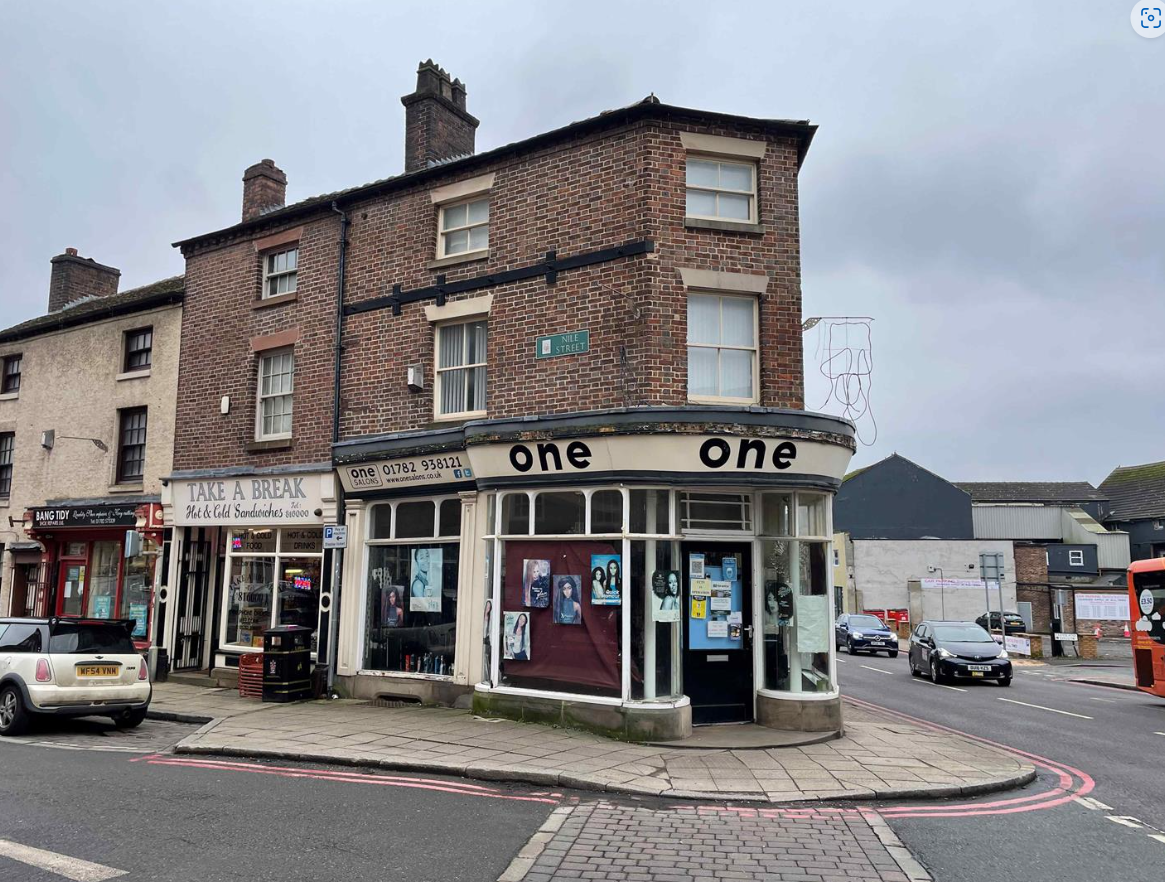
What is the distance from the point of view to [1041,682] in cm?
2314

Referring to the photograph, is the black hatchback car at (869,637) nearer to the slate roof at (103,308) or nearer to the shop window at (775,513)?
the shop window at (775,513)

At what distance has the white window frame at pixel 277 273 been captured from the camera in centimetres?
1642

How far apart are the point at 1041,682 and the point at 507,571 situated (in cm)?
1799

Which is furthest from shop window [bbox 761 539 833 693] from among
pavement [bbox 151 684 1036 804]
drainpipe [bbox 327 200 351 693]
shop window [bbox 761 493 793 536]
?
drainpipe [bbox 327 200 351 693]

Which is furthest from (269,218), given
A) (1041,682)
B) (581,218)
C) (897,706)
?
(1041,682)

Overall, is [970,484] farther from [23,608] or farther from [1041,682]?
[23,608]

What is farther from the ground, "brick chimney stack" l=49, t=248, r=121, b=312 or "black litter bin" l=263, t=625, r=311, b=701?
"brick chimney stack" l=49, t=248, r=121, b=312

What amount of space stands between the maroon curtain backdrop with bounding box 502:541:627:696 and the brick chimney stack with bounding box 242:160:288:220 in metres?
10.4

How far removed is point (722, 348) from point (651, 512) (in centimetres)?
266

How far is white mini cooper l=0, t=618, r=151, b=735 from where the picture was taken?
11250mm

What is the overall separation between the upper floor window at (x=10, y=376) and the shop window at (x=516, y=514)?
16.3m

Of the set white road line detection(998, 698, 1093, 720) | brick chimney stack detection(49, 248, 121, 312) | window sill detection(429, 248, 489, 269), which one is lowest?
white road line detection(998, 698, 1093, 720)

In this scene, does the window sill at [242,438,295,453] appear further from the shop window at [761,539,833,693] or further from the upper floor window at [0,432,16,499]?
the upper floor window at [0,432,16,499]

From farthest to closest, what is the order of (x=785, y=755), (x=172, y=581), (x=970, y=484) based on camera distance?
(x=970, y=484)
(x=172, y=581)
(x=785, y=755)
